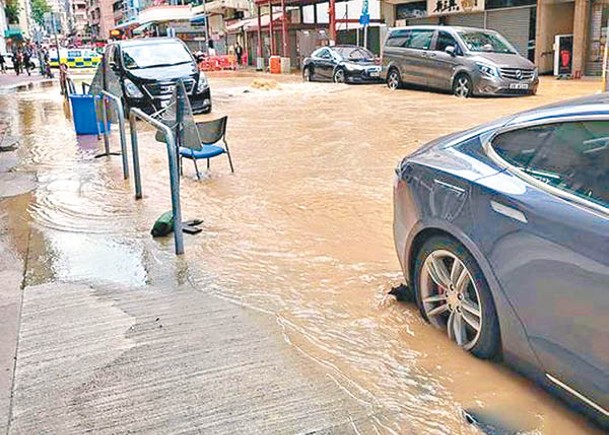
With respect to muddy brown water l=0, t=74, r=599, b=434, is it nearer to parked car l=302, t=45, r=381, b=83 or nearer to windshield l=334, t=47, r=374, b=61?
parked car l=302, t=45, r=381, b=83

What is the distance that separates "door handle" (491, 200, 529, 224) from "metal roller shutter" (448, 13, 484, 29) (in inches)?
880

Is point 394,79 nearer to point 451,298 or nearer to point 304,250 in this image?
point 304,250

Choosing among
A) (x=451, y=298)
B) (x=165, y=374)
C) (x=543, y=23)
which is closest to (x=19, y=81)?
(x=543, y=23)

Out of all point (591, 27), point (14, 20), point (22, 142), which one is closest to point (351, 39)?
point (591, 27)

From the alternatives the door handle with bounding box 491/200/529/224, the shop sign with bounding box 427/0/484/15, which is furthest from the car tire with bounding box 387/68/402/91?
the door handle with bounding box 491/200/529/224

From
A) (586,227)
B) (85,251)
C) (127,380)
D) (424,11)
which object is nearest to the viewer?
(586,227)

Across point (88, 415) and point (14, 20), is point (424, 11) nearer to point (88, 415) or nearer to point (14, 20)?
point (88, 415)

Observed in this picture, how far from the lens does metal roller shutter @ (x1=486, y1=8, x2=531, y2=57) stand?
2200 cm

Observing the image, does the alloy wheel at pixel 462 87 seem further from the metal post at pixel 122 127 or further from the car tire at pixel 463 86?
the metal post at pixel 122 127

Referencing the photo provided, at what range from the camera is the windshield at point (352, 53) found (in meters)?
22.1

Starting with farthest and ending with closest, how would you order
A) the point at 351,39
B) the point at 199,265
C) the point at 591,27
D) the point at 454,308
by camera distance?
the point at 351,39 → the point at 591,27 → the point at 199,265 → the point at 454,308

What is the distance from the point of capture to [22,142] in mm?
11266

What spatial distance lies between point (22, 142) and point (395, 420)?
1013 centimetres

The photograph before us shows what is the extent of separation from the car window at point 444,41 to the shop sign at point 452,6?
278 inches
